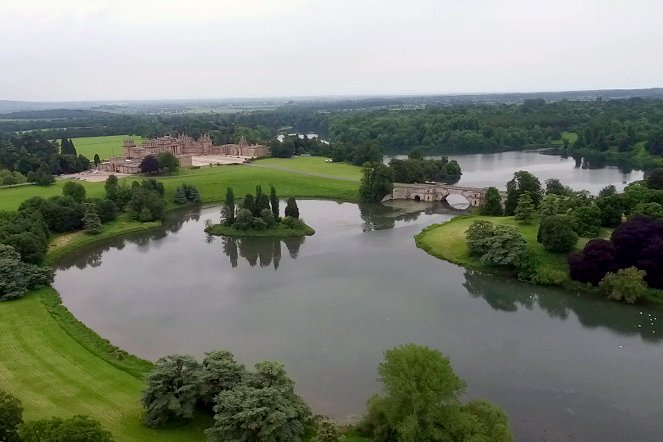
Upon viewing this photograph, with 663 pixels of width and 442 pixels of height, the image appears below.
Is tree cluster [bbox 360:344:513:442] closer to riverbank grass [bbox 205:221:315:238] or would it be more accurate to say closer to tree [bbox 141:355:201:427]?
tree [bbox 141:355:201:427]

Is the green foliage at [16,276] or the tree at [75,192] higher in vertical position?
the tree at [75,192]

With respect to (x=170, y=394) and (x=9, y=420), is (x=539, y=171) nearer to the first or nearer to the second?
(x=170, y=394)

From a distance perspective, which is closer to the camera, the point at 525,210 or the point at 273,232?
the point at 525,210

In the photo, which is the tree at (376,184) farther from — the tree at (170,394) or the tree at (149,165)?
the tree at (170,394)

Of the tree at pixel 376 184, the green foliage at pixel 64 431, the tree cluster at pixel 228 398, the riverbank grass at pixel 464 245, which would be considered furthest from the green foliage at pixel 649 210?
the green foliage at pixel 64 431

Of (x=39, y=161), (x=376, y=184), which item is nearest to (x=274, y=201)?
(x=376, y=184)

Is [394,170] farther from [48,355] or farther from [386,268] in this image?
[48,355]

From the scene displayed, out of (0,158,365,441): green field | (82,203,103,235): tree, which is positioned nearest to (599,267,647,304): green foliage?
(0,158,365,441): green field

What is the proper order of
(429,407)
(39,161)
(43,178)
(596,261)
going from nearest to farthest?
(429,407)
(596,261)
(43,178)
(39,161)
